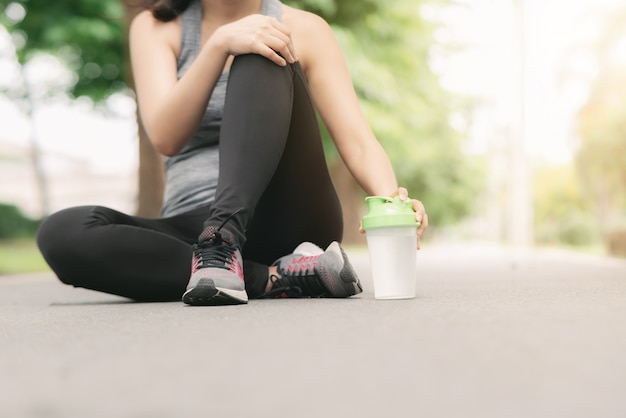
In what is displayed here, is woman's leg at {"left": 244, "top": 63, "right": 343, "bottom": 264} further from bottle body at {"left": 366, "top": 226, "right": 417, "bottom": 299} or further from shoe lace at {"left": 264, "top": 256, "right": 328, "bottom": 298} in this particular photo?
bottle body at {"left": 366, "top": 226, "right": 417, "bottom": 299}

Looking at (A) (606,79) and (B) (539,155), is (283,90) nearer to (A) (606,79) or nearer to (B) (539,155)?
(A) (606,79)

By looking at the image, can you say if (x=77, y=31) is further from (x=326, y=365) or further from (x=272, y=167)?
(x=326, y=365)

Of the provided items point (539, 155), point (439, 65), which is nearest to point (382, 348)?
point (439, 65)

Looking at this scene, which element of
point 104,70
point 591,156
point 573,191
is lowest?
point 573,191

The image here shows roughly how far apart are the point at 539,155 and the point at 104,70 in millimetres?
51656

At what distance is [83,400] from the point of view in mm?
1038

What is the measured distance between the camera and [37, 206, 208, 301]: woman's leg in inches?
95.7

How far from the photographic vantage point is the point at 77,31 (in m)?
8.02

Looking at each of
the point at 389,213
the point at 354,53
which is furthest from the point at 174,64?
the point at 354,53

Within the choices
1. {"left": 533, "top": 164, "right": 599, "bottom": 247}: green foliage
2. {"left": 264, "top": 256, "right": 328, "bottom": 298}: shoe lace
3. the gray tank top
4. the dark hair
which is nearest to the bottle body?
{"left": 264, "top": 256, "right": 328, "bottom": 298}: shoe lace

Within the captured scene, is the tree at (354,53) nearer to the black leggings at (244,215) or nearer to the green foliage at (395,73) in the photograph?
the green foliage at (395,73)

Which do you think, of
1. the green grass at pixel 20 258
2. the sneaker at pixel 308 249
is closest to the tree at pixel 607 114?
the green grass at pixel 20 258

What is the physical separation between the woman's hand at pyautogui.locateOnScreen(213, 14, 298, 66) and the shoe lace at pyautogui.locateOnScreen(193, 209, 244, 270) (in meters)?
0.49

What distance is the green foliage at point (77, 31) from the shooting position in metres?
8.08
